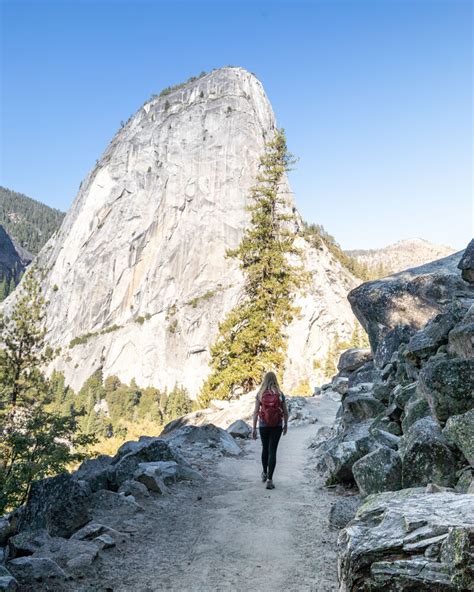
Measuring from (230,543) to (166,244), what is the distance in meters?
109

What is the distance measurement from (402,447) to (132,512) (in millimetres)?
3740

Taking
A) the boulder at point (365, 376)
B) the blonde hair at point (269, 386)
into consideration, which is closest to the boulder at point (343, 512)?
the blonde hair at point (269, 386)

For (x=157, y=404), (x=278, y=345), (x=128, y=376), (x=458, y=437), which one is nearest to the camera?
(x=458, y=437)

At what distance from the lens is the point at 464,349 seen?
20.2ft

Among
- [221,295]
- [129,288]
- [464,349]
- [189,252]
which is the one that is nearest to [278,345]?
[464,349]

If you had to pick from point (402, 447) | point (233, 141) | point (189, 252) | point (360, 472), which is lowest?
point (360, 472)

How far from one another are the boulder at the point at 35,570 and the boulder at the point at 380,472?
3.60m

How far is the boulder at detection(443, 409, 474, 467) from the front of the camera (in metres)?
4.55

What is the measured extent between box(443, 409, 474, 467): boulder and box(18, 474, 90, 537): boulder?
4.44m

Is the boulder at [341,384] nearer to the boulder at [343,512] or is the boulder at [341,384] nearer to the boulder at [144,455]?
the boulder at [144,455]

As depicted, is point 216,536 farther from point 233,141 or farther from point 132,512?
Result: point 233,141

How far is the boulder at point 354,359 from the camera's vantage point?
19.7 meters

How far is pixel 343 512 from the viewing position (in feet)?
18.2

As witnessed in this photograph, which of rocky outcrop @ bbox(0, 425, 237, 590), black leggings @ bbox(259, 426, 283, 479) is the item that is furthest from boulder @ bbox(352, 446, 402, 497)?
rocky outcrop @ bbox(0, 425, 237, 590)
